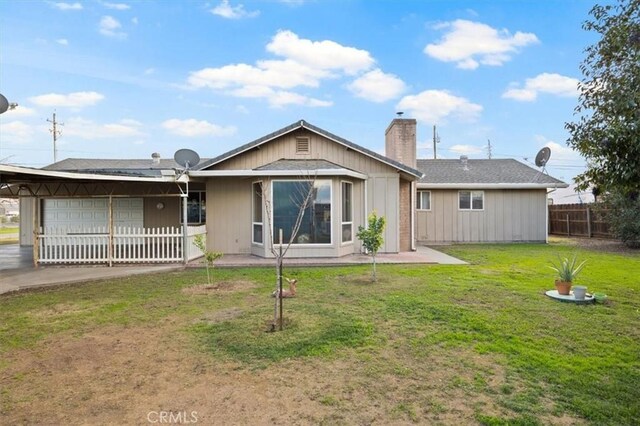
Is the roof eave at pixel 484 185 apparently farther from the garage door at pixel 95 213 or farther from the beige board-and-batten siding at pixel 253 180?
the garage door at pixel 95 213

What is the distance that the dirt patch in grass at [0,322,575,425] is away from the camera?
9.58ft

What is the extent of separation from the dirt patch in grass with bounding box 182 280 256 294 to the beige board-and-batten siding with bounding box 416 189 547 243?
10535 millimetres

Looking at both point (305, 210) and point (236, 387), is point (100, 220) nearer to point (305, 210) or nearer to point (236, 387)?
point (305, 210)

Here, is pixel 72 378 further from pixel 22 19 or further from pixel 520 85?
pixel 520 85

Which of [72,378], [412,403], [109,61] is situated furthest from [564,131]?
[109,61]

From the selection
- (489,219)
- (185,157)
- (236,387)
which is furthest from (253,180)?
(489,219)

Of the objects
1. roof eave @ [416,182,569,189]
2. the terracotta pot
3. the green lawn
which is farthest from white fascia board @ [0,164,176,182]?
roof eave @ [416,182,569,189]

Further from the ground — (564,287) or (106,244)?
(106,244)

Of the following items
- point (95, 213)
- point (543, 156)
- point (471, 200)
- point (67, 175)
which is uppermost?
point (543, 156)

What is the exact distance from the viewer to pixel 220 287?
752cm

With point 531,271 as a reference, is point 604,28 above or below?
above

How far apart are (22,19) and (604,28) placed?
14142 millimetres

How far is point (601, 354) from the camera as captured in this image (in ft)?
13.1

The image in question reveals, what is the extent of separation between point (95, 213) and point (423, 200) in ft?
43.1
